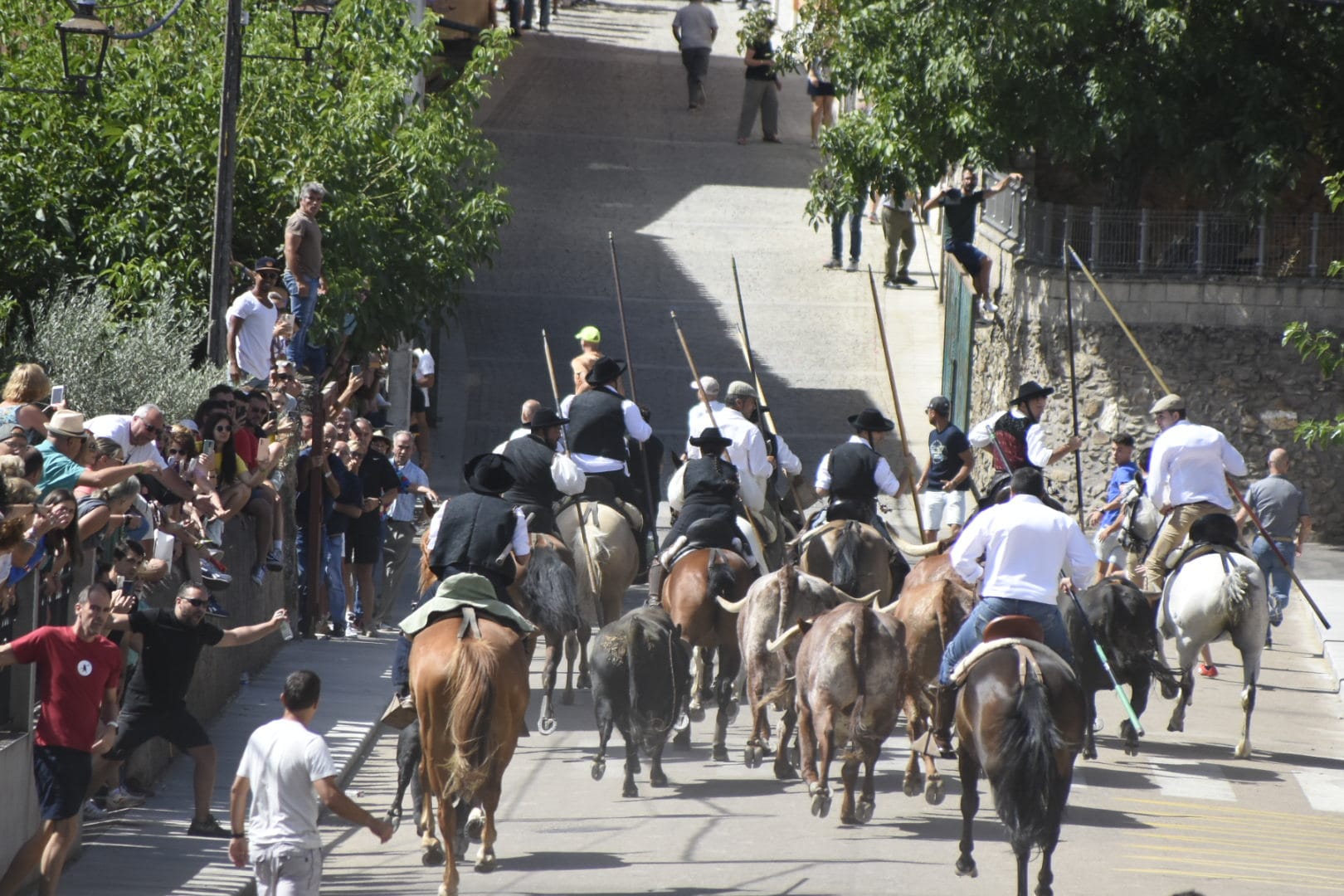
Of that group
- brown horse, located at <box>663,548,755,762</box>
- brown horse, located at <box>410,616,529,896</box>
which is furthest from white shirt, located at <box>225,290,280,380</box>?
brown horse, located at <box>410,616,529,896</box>

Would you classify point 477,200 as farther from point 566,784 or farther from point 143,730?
point 143,730

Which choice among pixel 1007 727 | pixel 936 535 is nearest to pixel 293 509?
pixel 936 535

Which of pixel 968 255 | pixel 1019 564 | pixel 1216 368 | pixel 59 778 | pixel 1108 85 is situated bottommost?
pixel 59 778

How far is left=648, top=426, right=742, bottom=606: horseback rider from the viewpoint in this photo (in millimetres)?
13797

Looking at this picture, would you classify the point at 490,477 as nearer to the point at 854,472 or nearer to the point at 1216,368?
the point at 854,472

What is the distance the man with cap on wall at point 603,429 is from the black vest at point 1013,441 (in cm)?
352

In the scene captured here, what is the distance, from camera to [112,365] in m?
15.8

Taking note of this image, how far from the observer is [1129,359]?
74.6 ft

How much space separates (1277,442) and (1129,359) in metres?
2.03

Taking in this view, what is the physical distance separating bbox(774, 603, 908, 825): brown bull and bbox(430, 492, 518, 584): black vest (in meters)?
1.96

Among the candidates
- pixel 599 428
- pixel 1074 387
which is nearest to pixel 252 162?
pixel 599 428

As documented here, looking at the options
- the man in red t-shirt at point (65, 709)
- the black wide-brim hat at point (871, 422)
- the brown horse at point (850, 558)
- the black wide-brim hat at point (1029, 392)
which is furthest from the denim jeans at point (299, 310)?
the man in red t-shirt at point (65, 709)

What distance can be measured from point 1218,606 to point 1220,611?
38 mm

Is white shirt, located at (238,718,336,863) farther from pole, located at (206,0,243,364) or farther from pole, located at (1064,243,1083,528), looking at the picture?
pole, located at (1064,243,1083,528)
